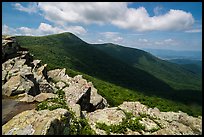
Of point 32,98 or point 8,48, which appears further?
point 8,48

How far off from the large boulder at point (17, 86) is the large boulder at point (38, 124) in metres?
12.0

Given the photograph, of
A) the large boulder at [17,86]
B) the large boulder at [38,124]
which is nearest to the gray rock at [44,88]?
the large boulder at [17,86]

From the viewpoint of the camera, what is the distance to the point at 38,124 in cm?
1305

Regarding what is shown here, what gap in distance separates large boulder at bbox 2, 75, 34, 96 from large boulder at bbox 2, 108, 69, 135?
39.4ft

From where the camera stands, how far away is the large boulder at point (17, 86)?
26.3 m

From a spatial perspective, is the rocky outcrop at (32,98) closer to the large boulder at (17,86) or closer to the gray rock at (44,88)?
the large boulder at (17,86)

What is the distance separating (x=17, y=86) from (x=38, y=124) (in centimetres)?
1539

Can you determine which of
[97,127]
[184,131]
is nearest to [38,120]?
[97,127]

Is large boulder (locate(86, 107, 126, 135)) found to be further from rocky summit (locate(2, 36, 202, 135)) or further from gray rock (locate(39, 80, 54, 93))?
gray rock (locate(39, 80, 54, 93))

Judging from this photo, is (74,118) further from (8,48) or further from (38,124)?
(8,48)

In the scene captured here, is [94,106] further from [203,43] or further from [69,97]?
[203,43]

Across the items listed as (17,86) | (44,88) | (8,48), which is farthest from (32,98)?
(8,48)

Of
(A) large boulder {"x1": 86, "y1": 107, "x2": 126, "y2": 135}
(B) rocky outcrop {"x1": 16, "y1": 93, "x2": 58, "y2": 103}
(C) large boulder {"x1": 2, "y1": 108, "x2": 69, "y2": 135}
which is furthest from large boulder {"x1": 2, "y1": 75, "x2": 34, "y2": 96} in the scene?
(C) large boulder {"x1": 2, "y1": 108, "x2": 69, "y2": 135}

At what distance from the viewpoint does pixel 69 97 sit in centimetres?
2942
